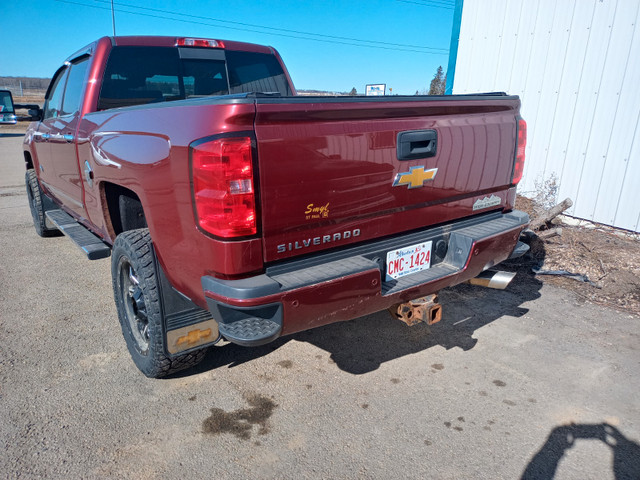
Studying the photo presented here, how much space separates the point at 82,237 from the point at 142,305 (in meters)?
1.47

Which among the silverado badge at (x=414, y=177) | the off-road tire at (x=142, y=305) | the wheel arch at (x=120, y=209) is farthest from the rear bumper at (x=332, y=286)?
the wheel arch at (x=120, y=209)

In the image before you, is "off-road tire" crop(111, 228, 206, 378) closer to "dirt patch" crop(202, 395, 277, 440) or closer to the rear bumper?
"dirt patch" crop(202, 395, 277, 440)

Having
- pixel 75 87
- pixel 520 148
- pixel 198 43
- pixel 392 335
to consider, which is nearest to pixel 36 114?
pixel 75 87

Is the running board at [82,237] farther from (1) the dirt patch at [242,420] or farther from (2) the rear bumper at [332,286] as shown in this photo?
(2) the rear bumper at [332,286]

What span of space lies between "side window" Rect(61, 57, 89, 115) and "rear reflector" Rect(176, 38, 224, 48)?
787mm

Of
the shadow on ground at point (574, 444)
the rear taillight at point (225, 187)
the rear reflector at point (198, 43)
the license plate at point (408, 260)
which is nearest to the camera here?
the rear taillight at point (225, 187)

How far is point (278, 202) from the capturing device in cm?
210

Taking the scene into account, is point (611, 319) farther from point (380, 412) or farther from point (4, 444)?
point (4, 444)

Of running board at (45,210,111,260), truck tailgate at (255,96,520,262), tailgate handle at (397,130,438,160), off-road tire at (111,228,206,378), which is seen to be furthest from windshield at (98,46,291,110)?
tailgate handle at (397,130,438,160)

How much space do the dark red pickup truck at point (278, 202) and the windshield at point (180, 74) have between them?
23 mm

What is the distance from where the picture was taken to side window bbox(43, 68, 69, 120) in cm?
456

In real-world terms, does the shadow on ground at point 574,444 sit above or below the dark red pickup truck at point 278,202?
below

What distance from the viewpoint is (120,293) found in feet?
10.3

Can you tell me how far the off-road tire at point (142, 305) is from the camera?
2613mm
